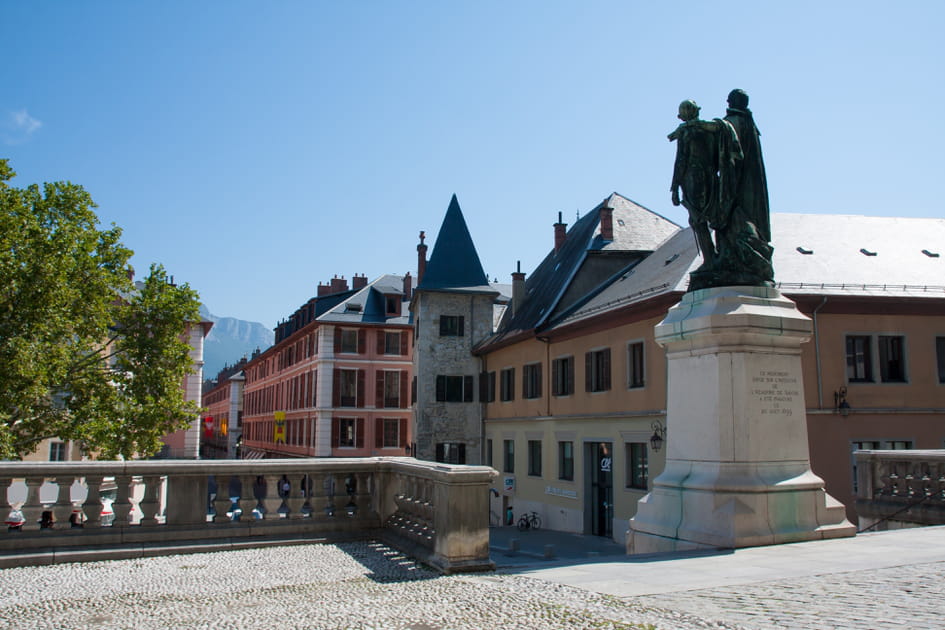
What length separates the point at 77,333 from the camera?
25.7m

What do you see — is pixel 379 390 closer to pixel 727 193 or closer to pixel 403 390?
pixel 403 390

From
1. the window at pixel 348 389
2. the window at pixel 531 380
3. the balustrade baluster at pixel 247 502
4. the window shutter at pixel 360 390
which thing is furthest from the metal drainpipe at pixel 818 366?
the window at pixel 348 389

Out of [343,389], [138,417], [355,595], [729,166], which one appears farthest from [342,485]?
[343,389]

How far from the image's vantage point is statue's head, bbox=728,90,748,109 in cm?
1076

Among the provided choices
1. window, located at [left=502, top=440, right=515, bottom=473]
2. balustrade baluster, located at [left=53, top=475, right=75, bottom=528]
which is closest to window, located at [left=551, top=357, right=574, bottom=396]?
window, located at [left=502, top=440, right=515, bottom=473]

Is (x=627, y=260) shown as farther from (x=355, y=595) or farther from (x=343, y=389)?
(x=355, y=595)

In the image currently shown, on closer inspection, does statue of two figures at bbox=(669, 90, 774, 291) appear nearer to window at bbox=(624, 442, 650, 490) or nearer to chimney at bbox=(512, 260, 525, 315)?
window at bbox=(624, 442, 650, 490)

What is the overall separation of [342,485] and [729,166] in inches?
245

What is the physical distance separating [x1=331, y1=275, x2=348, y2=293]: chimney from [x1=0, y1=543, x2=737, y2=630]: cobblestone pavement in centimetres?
5951

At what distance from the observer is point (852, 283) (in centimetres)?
2527

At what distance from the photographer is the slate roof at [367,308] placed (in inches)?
2156

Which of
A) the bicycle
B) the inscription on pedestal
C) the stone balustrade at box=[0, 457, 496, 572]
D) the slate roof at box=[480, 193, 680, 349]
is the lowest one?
the bicycle

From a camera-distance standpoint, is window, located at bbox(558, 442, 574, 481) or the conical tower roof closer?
window, located at bbox(558, 442, 574, 481)

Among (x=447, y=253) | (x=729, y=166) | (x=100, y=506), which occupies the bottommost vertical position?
(x=100, y=506)
